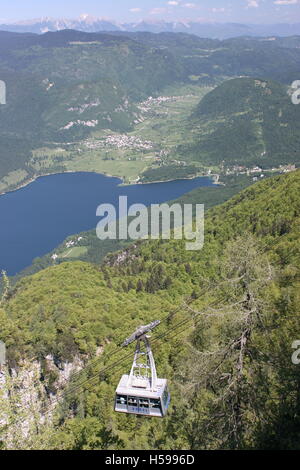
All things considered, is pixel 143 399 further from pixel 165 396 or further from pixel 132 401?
pixel 165 396

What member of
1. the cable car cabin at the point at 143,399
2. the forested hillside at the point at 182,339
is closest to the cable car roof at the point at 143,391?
the cable car cabin at the point at 143,399

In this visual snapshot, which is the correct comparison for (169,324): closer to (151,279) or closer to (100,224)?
(151,279)

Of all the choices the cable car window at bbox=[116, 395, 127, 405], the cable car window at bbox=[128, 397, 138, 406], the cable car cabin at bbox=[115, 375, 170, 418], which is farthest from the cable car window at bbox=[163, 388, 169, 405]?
the cable car window at bbox=[116, 395, 127, 405]

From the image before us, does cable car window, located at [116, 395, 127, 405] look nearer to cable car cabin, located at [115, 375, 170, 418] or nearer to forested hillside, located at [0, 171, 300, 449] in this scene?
cable car cabin, located at [115, 375, 170, 418]

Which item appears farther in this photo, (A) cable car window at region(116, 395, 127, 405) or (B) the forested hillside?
(A) cable car window at region(116, 395, 127, 405)

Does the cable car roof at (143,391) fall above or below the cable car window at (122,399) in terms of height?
above

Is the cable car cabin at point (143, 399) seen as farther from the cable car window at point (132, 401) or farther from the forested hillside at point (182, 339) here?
the forested hillside at point (182, 339)
